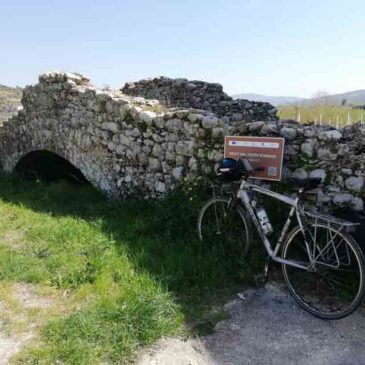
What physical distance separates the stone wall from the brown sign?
674cm

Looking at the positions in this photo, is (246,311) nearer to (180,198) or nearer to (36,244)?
(180,198)

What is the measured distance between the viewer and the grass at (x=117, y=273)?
389 centimetres

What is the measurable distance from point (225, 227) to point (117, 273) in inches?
53.7

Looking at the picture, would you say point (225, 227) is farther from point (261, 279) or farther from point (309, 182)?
point (309, 182)

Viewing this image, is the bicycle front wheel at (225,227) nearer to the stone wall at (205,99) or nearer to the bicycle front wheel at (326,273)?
the bicycle front wheel at (326,273)

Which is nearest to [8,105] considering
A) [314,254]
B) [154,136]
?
[154,136]

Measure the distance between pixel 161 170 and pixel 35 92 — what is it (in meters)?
5.39

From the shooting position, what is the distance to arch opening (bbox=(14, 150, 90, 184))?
11.8 m

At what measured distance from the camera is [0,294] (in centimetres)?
488

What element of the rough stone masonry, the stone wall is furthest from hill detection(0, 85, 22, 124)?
the stone wall

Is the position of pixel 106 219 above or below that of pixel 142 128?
below

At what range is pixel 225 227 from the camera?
5.30 metres

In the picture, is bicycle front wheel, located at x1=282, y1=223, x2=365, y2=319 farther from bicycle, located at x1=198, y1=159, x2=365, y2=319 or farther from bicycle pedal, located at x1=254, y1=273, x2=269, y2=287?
bicycle pedal, located at x1=254, y1=273, x2=269, y2=287

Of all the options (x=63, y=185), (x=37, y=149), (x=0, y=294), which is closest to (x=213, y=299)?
(x=0, y=294)
